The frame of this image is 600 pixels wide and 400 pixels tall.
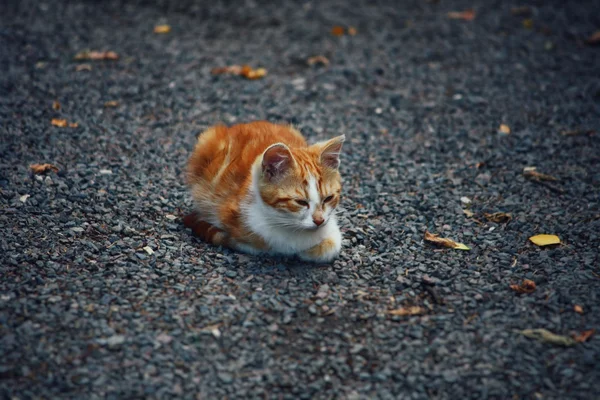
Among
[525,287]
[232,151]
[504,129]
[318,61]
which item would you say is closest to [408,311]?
[525,287]

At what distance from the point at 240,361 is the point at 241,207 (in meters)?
1.22

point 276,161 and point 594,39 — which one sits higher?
point 594,39

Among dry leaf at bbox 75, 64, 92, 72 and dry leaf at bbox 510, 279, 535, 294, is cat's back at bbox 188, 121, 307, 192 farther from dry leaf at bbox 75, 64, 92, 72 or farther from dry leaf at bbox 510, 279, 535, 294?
dry leaf at bbox 75, 64, 92, 72

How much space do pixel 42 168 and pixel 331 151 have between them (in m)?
2.60

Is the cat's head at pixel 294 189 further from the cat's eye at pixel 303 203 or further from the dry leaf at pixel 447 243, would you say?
the dry leaf at pixel 447 243

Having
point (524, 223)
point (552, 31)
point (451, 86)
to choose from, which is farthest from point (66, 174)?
point (552, 31)

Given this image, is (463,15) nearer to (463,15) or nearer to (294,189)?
(463,15)

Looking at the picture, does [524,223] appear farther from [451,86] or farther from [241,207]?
[451,86]

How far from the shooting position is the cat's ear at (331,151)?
436 centimetres

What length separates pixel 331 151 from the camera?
4.39 meters

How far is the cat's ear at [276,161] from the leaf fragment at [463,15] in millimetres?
5900

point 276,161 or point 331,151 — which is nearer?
point 276,161

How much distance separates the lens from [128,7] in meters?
9.09

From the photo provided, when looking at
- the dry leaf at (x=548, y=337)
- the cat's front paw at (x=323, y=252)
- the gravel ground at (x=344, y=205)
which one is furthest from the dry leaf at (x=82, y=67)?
the dry leaf at (x=548, y=337)
